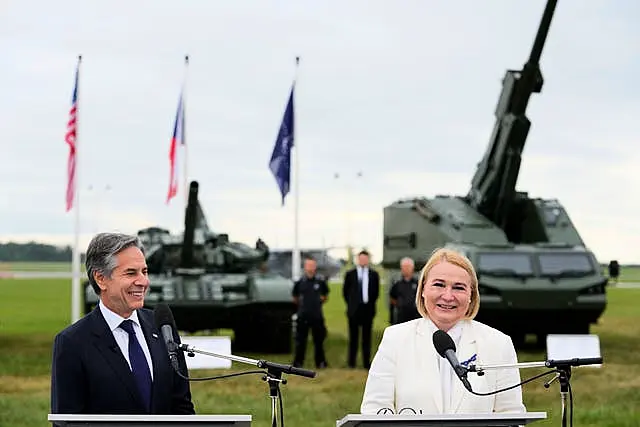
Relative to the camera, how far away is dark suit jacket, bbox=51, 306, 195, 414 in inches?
181

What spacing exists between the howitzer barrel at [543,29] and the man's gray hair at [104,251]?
61.5 feet

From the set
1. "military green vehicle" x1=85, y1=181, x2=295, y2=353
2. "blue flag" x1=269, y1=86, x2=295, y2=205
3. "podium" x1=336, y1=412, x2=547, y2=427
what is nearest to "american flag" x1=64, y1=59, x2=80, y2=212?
"military green vehicle" x1=85, y1=181, x2=295, y2=353

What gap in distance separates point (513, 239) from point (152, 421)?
21.8 metres

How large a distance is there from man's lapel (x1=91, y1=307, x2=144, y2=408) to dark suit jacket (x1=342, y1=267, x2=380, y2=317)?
14306 millimetres

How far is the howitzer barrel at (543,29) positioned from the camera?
73.8 ft

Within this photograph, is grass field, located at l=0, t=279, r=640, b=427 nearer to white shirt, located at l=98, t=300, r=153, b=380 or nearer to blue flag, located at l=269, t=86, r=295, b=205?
blue flag, located at l=269, t=86, r=295, b=205

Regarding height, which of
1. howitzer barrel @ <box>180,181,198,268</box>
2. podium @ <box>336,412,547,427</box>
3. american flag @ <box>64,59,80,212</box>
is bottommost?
podium @ <box>336,412,547,427</box>

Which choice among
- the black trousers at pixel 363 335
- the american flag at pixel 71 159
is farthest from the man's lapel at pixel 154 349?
the american flag at pixel 71 159

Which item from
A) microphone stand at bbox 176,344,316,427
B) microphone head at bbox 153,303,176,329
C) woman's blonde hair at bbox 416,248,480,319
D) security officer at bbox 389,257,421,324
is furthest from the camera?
security officer at bbox 389,257,421,324

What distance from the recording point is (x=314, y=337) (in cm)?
1912

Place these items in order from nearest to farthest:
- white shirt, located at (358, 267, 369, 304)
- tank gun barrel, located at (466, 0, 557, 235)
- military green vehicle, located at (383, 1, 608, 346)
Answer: white shirt, located at (358, 267, 369, 304) → military green vehicle, located at (383, 1, 608, 346) → tank gun barrel, located at (466, 0, 557, 235)

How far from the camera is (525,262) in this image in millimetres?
21859

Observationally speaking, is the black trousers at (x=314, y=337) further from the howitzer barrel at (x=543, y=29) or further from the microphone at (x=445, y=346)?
the microphone at (x=445, y=346)

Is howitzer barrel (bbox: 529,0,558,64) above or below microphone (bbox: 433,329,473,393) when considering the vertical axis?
above
